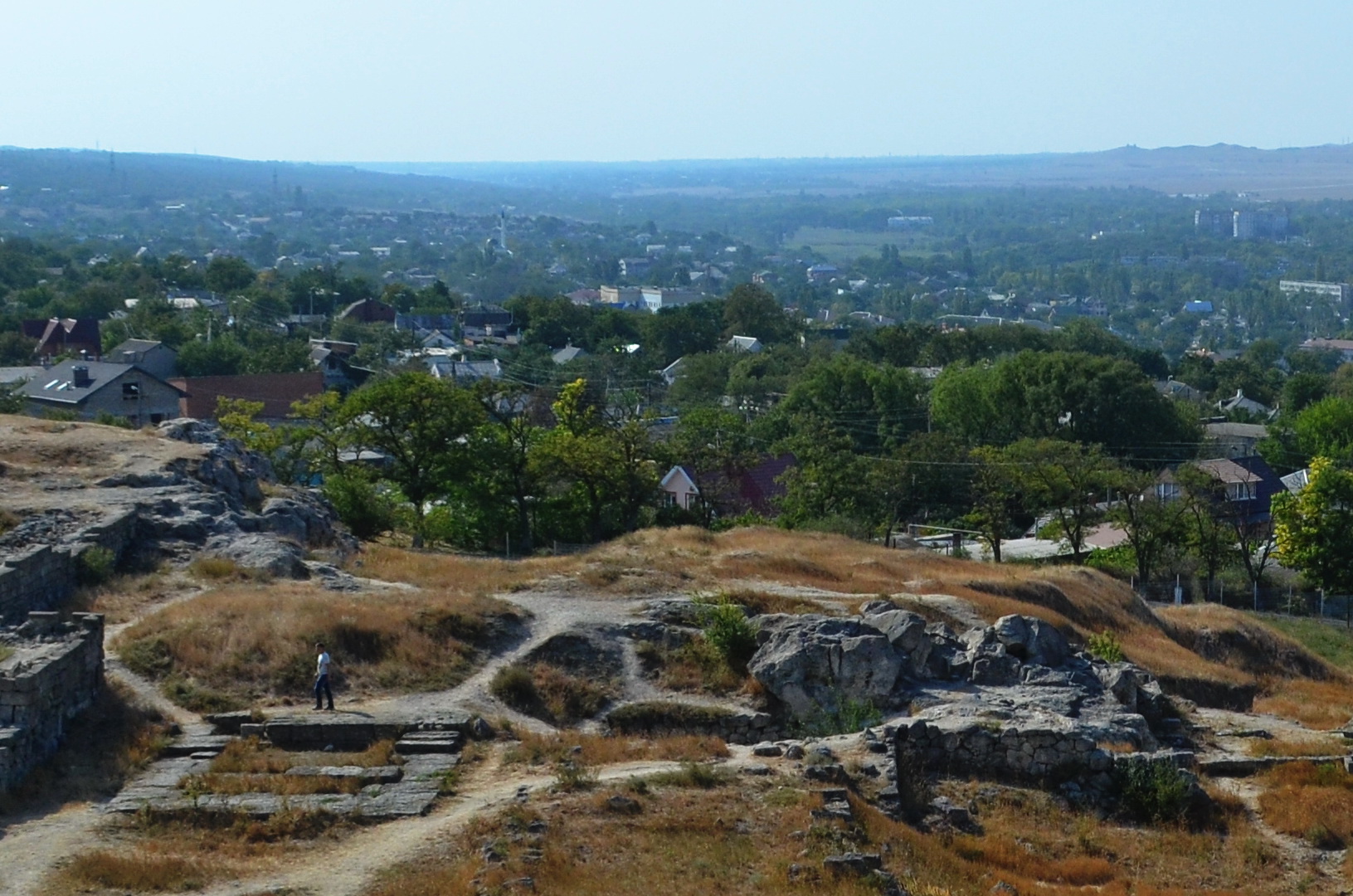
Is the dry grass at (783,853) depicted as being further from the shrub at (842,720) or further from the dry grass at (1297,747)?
the dry grass at (1297,747)

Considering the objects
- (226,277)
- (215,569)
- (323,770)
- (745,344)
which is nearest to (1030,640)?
(323,770)

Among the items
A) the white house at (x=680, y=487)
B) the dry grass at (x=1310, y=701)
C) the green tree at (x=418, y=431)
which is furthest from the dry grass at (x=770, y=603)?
the white house at (x=680, y=487)

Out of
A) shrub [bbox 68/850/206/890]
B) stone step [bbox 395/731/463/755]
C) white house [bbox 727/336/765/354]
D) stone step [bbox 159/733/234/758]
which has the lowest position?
white house [bbox 727/336/765/354]

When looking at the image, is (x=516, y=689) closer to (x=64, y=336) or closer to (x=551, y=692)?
(x=551, y=692)

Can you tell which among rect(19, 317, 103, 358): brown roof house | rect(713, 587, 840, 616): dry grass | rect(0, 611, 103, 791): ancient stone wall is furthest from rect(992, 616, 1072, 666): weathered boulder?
rect(19, 317, 103, 358): brown roof house

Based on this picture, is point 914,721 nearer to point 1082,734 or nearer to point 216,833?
point 1082,734

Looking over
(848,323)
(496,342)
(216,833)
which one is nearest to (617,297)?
(848,323)

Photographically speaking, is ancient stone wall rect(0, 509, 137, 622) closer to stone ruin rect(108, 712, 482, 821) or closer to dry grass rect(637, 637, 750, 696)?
stone ruin rect(108, 712, 482, 821)
